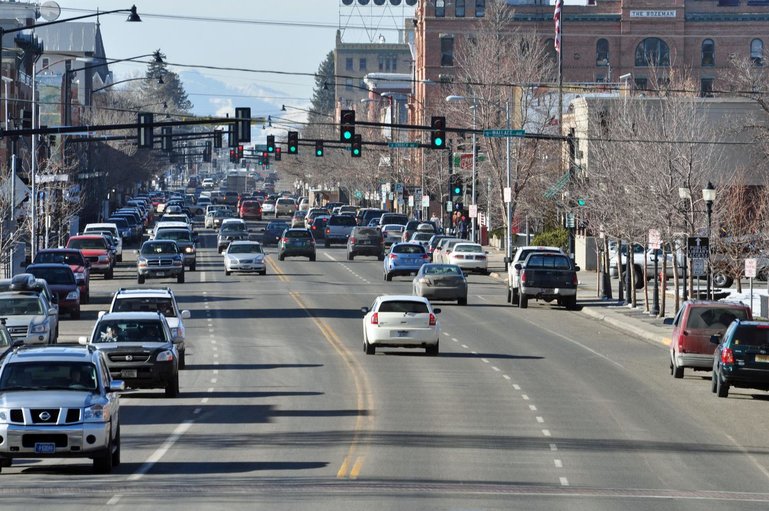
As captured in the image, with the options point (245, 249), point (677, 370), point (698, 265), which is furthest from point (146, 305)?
point (245, 249)

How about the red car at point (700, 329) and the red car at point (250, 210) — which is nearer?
the red car at point (700, 329)

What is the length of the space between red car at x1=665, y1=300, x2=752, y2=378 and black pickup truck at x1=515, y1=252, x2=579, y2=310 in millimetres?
19290

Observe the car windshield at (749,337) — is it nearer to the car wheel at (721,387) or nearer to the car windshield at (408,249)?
the car wheel at (721,387)

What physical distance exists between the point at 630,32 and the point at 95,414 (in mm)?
116115

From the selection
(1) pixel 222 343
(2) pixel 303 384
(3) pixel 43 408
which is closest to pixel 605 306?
(1) pixel 222 343

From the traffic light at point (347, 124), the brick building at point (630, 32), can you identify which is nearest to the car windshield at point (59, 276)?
the traffic light at point (347, 124)

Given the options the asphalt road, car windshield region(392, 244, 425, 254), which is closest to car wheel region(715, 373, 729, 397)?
the asphalt road

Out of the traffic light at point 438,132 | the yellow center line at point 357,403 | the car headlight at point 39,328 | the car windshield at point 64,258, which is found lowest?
the yellow center line at point 357,403

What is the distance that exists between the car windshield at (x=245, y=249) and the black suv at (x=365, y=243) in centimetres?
1125

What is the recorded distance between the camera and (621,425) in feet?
83.2

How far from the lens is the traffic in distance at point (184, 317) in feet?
63.3

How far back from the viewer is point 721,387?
29.8 meters

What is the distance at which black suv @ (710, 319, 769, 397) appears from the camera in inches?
1145

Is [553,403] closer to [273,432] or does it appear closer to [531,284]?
[273,432]
